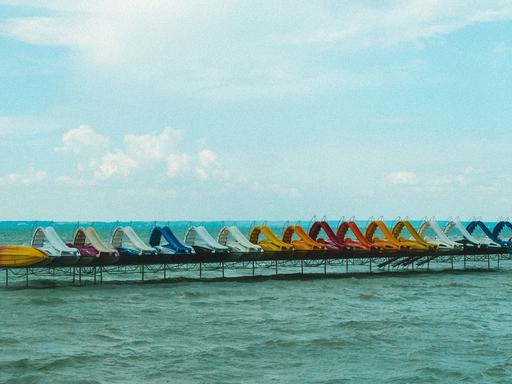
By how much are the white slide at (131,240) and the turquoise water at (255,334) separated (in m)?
2.84

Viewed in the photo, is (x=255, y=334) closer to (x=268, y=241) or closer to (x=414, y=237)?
(x=268, y=241)

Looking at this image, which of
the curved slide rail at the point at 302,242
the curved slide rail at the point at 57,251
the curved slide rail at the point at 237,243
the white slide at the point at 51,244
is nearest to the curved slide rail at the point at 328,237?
the curved slide rail at the point at 302,242

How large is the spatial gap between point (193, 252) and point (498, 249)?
87.2 feet

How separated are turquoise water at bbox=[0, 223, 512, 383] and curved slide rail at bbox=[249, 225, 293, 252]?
2702 millimetres

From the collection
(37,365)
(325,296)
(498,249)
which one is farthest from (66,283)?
(498,249)

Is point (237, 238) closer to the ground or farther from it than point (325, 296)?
farther from it

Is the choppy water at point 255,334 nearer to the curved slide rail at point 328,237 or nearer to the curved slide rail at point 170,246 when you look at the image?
the curved slide rail at point 170,246

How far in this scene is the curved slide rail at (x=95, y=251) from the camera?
153 feet

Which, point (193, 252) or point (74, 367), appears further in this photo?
point (193, 252)

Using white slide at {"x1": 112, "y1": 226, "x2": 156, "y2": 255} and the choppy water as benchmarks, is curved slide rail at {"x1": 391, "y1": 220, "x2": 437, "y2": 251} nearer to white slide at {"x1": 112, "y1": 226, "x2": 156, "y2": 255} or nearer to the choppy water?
the choppy water

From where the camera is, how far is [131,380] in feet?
83.6

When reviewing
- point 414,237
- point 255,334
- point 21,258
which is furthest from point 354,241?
point 21,258

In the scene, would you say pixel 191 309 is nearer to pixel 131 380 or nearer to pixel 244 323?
pixel 244 323

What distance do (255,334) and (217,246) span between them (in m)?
17.8
